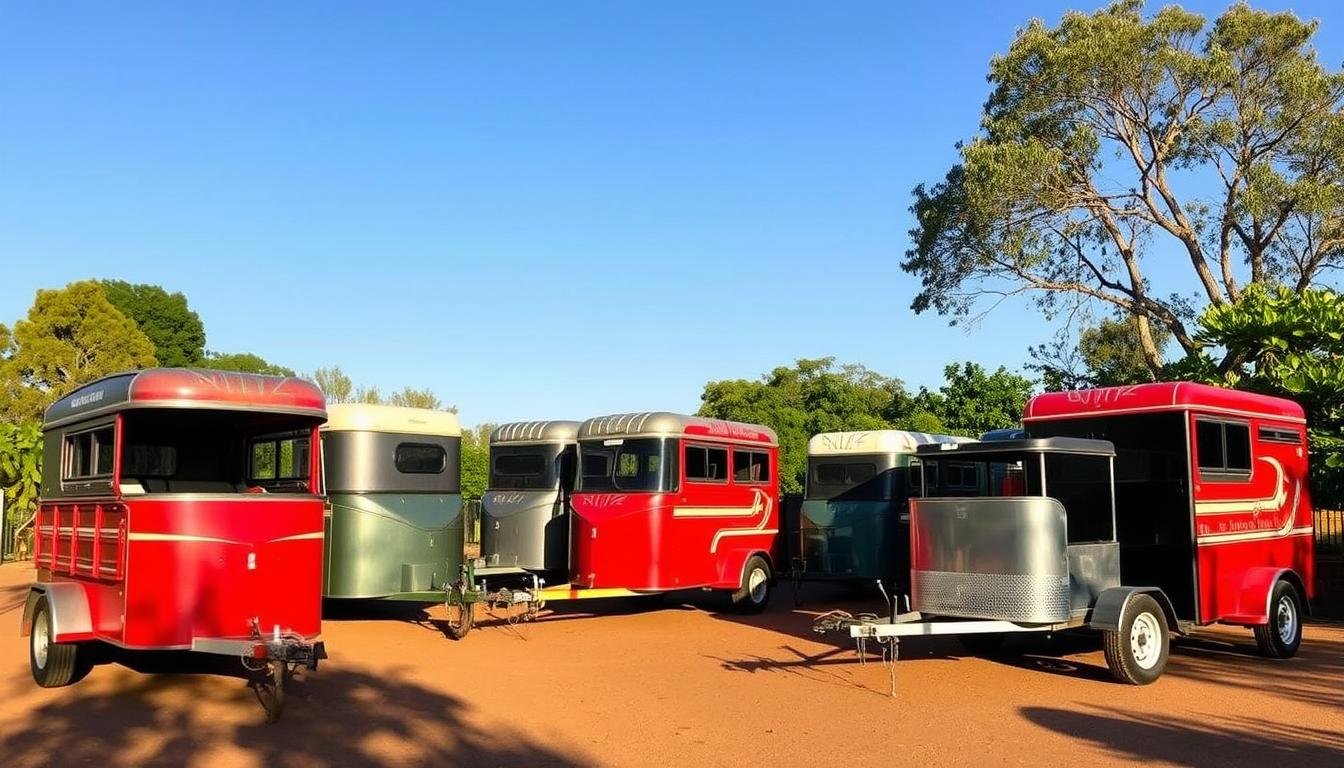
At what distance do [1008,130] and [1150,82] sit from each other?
2.80m

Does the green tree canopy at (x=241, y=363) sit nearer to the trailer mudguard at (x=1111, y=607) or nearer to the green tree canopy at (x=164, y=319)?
the green tree canopy at (x=164, y=319)

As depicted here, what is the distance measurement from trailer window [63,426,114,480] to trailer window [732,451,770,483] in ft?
26.4

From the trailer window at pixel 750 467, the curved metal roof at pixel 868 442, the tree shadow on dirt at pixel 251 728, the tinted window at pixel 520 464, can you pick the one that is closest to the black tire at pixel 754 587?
the trailer window at pixel 750 467

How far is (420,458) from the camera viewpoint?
1292cm

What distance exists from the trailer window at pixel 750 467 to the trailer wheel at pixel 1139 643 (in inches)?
246

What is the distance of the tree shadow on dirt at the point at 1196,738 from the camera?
6.82 meters

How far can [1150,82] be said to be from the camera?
20.5 m

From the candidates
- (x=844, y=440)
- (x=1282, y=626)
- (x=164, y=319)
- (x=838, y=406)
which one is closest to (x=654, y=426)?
(x=844, y=440)

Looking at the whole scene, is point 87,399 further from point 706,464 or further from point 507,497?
point 706,464

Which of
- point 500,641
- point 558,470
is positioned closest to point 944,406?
point 558,470

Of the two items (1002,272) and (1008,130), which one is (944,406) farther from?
(1008,130)

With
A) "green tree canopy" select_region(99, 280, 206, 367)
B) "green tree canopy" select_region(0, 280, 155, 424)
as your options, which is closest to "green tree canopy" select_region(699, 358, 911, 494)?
"green tree canopy" select_region(0, 280, 155, 424)

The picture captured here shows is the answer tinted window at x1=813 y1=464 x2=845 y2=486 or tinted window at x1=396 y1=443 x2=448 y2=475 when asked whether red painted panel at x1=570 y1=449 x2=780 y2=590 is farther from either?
tinted window at x1=813 y1=464 x2=845 y2=486

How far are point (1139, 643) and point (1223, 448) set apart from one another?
246 centimetres
